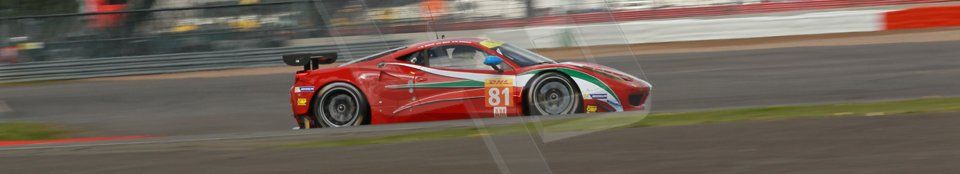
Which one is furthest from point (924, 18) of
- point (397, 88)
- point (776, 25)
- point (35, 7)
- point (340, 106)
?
point (35, 7)

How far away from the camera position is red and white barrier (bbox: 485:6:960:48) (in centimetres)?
1964

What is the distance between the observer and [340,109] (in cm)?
1041

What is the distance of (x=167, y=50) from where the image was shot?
64.3 ft

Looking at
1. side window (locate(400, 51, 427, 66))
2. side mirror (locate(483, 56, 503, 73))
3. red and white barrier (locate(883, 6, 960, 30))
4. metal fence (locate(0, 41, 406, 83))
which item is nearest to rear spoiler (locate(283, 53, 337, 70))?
side window (locate(400, 51, 427, 66))

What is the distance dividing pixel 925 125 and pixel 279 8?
13.7 metres

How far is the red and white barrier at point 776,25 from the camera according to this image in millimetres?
19641

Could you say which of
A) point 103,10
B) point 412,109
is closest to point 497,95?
point 412,109

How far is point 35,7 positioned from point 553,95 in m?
12.9

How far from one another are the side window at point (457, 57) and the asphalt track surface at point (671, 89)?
163 centimetres

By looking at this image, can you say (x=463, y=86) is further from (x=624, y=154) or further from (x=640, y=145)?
(x=624, y=154)

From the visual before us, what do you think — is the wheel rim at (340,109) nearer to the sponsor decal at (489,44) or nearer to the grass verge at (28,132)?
the sponsor decal at (489,44)

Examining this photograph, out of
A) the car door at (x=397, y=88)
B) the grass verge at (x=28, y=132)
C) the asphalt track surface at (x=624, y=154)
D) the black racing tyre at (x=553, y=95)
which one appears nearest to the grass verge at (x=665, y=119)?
the asphalt track surface at (x=624, y=154)

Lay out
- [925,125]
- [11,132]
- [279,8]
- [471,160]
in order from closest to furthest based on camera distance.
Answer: [471,160], [925,125], [11,132], [279,8]

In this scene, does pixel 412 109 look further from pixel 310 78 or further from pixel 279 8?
pixel 279 8
